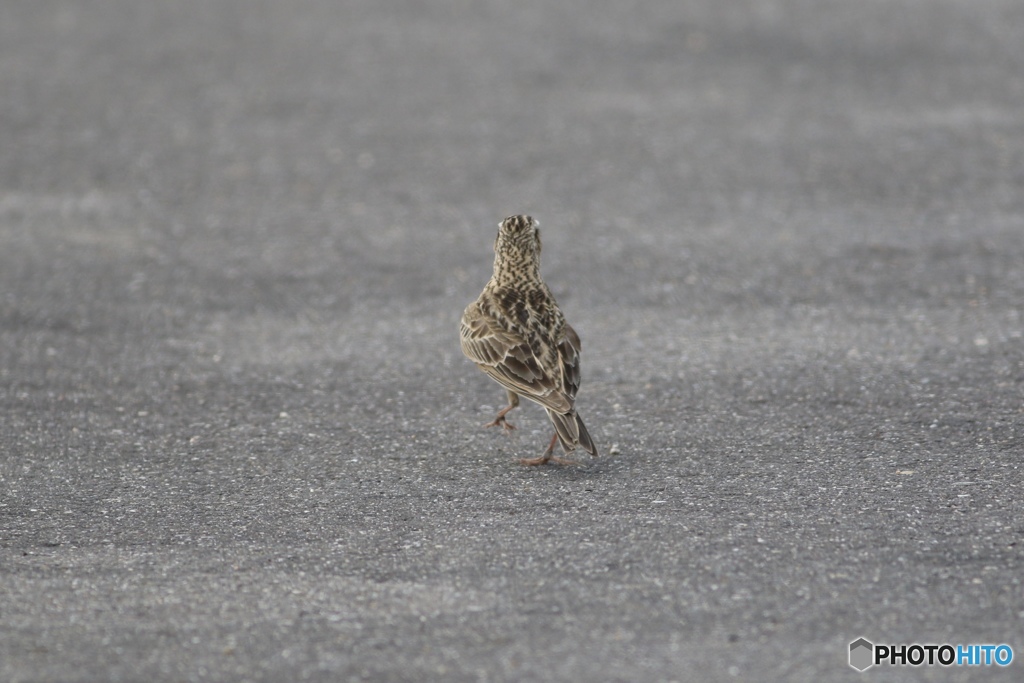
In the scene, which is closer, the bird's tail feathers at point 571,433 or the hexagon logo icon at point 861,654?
the hexagon logo icon at point 861,654

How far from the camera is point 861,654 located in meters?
4.47

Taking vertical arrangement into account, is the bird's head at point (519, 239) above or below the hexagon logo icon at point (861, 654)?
above

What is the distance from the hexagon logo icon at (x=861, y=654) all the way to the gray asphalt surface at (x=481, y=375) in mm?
70

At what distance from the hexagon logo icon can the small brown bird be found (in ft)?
5.95

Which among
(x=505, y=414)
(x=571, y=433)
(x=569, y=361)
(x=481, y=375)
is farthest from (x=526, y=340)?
(x=481, y=375)

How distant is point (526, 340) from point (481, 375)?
1167mm

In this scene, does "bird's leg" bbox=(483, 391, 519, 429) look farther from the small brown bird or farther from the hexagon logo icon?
the hexagon logo icon

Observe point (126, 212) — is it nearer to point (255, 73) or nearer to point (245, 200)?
point (245, 200)

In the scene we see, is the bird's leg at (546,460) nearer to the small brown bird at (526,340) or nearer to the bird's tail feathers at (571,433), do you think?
the small brown bird at (526,340)

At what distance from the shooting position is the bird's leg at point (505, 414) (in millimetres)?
6801

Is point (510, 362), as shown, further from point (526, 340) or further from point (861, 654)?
point (861, 654)

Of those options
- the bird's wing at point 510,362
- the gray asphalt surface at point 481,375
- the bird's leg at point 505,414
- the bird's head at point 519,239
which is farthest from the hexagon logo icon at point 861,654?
the bird's head at point 519,239

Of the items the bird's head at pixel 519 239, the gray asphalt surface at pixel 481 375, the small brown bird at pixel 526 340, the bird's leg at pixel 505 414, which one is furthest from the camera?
the bird's head at pixel 519 239

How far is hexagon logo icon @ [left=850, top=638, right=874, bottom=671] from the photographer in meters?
4.41
